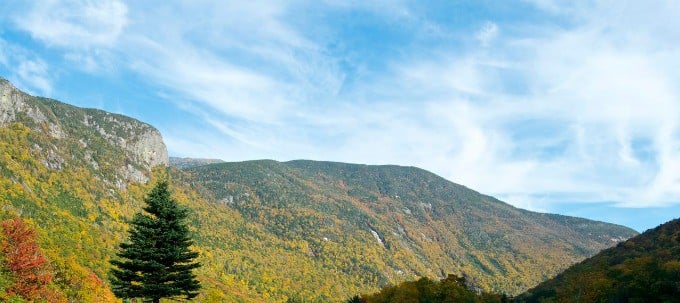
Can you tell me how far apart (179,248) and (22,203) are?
219078mm

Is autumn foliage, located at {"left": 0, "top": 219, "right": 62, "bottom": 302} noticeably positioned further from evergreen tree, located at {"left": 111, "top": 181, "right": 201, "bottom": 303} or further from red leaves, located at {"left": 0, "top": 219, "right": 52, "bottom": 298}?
evergreen tree, located at {"left": 111, "top": 181, "right": 201, "bottom": 303}

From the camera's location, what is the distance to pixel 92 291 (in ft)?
445

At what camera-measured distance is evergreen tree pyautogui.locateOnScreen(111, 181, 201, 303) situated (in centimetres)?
2920

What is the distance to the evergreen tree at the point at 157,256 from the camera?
29.2m

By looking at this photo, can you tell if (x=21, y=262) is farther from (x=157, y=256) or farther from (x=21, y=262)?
(x=157, y=256)

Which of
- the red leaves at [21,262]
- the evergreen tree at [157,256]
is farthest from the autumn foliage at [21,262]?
the evergreen tree at [157,256]

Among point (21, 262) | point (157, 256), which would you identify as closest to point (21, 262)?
point (21, 262)

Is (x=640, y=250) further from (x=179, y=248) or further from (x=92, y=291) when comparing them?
(x=92, y=291)

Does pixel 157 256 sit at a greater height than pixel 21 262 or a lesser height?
greater

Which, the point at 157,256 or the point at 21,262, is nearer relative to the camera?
the point at 157,256

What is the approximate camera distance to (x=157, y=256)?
29312 mm

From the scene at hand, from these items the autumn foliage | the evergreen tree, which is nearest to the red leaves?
the autumn foliage

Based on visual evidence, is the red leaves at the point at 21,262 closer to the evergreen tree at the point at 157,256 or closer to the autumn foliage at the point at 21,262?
the autumn foliage at the point at 21,262

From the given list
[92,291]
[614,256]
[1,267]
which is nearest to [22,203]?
[92,291]
